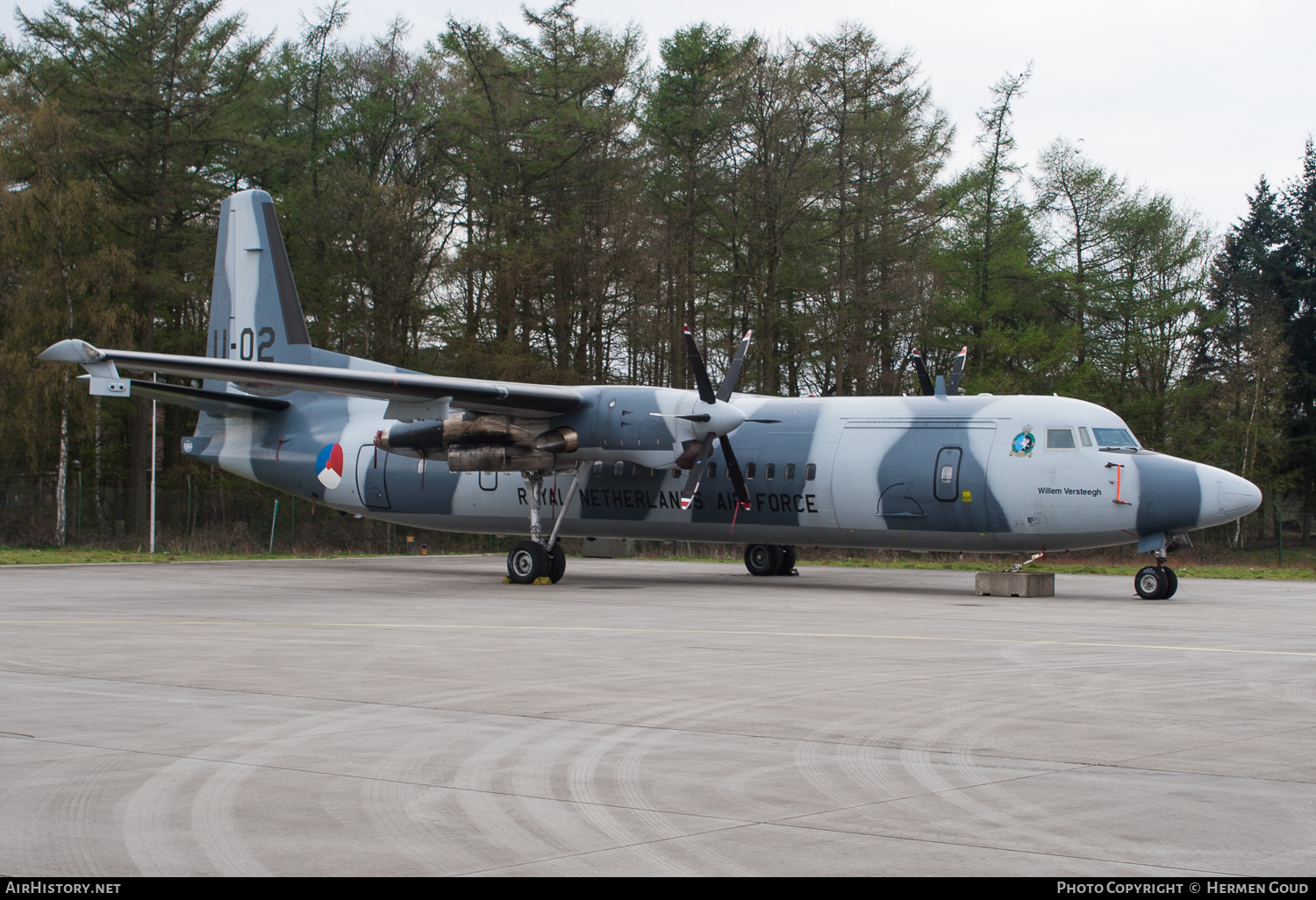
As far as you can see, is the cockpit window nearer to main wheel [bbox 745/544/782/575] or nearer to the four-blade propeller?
the four-blade propeller

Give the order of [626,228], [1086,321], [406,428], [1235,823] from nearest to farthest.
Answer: [1235,823], [406,428], [626,228], [1086,321]

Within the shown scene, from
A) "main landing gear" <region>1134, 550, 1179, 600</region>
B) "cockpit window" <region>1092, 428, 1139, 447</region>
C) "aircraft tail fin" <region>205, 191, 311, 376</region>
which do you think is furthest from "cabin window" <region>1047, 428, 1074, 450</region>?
"aircraft tail fin" <region>205, 191, 311, 376</region>

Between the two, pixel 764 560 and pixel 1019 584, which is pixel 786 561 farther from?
pixel 1019 584

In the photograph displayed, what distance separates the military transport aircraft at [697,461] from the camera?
18125mm

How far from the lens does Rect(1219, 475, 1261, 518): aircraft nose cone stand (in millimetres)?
17656

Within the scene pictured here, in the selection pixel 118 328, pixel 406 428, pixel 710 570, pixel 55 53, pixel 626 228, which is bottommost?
pixel 710 570

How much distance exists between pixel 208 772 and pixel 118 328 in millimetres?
32936

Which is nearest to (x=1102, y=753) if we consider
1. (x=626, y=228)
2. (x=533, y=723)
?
(x=533, y=723)

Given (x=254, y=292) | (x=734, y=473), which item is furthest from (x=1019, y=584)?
(x=254, y=292)

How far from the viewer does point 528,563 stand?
21.4 meters

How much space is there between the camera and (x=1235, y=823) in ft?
15.9

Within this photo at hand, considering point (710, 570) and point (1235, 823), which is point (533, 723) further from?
point (710, 570)

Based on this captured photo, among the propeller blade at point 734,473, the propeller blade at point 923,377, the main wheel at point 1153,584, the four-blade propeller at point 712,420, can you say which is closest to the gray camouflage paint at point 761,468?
the four-blade propeller at point 712,420

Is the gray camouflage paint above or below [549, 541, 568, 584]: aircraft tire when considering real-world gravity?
above
